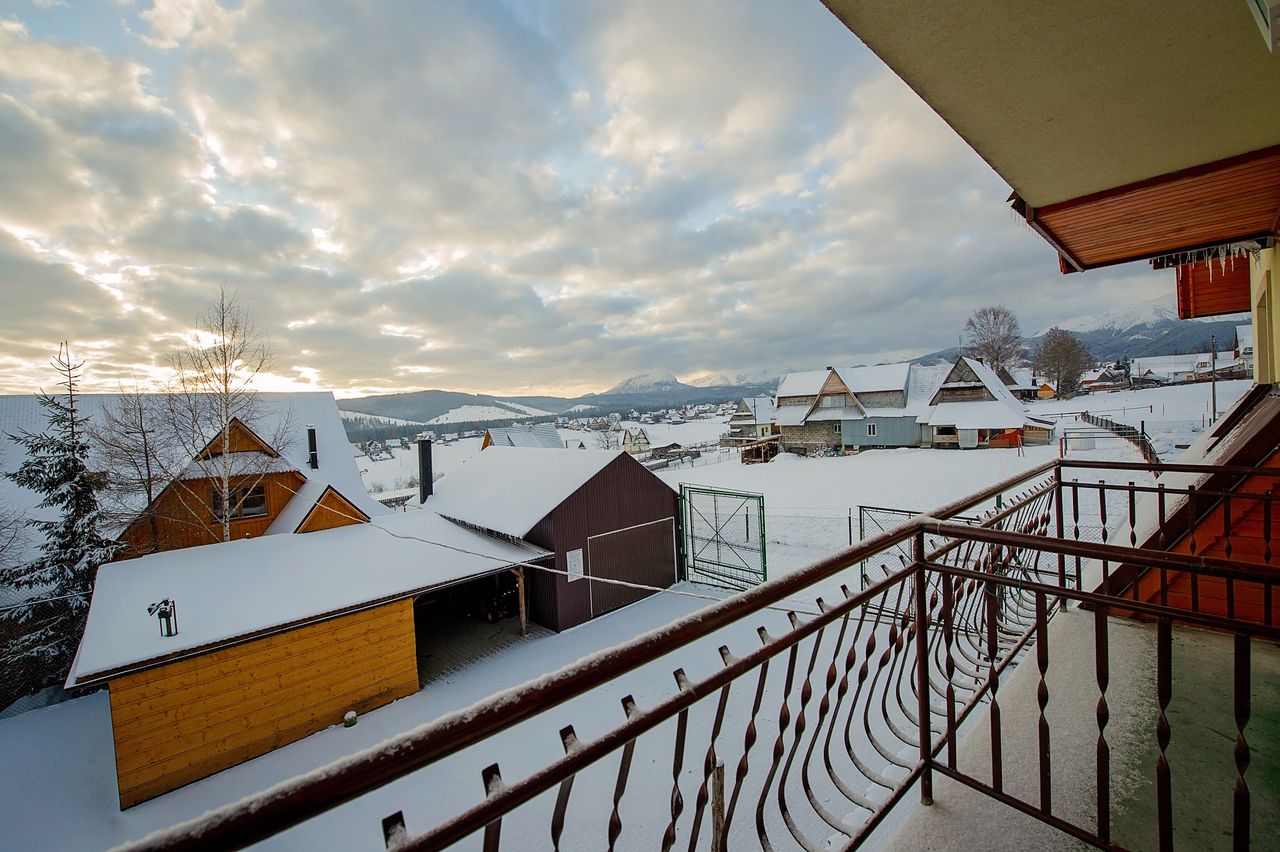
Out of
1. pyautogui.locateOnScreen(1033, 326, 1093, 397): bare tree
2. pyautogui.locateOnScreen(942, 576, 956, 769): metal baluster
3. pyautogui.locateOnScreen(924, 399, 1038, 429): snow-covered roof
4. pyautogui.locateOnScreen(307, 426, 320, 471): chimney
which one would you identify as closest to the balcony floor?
pyautogui.locateOnScreen(942, 576, 956, 769): metal baluster

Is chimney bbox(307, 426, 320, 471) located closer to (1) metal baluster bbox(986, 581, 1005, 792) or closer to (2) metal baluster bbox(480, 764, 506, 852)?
(2) metal baluster bbox(480, 764, 506, 852)

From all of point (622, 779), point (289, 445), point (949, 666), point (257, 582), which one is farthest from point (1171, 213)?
point (289, 445)

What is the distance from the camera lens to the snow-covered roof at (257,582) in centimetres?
642

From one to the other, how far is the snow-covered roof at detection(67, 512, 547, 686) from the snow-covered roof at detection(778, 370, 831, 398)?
26.5 m

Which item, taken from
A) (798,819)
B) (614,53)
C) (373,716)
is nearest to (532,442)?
(373,716)

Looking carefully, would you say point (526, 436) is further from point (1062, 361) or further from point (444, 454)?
point (1062, 361)

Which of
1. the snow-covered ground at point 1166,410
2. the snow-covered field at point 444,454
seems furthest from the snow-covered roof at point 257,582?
the snow-covered ground at point 1166,410

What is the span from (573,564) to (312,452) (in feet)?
35.5

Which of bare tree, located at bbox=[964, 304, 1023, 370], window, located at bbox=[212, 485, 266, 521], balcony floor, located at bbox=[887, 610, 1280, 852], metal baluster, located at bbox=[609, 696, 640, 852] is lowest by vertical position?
window, located at bbox=[212, 485, 266, 521]

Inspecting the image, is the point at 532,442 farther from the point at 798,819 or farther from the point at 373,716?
the point at 798,819

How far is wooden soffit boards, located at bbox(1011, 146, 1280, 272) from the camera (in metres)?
2.71

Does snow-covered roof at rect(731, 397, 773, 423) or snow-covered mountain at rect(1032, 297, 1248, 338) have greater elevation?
snow-covered mountain at rect(1032, 297, 1248, 338)

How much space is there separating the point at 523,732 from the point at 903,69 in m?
7.91

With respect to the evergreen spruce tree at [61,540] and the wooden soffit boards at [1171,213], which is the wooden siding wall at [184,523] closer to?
the evergreen spruce tree at [61,540]
